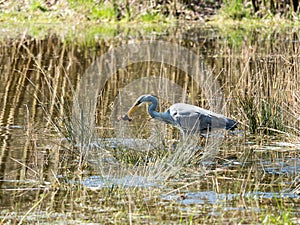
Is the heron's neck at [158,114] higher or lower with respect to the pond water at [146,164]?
higher

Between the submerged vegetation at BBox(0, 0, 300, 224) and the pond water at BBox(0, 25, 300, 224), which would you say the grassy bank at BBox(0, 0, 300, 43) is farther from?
the pond water at BBox(0, 25, 300, 224)

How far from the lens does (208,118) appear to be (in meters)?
7.48

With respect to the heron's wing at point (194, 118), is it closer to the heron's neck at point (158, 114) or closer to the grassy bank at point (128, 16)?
the heron's neck at point (158, 114)

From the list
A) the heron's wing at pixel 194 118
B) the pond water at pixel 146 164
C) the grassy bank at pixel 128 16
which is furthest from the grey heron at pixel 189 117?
the grassy bank at pixel 128 16

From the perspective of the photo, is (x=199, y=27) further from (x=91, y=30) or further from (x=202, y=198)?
(x=202, y=198)

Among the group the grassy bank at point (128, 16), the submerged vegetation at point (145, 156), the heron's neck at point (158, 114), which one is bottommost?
the grassy bank at point (128, 16)

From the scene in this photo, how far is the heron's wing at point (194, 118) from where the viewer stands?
7.44 meters

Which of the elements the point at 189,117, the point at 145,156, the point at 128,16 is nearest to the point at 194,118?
the point at 189,117

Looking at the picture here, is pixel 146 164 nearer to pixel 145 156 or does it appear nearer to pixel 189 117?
pixel 145 156

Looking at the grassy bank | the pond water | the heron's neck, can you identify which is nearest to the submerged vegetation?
the pond water

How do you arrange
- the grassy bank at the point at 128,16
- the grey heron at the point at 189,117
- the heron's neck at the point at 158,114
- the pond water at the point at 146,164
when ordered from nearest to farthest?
the pond water at the point at 146,164
the grey heron at the point at 189,117
the heron's neck at the point at 158,114
the grassy bank at the point at 128,16

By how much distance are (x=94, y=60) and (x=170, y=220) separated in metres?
9.61

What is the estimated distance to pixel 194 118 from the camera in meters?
7.44

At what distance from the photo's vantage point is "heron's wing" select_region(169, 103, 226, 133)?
744 centimetres
